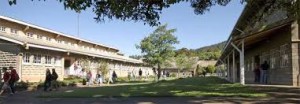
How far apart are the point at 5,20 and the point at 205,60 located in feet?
282

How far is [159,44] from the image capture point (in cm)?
5741

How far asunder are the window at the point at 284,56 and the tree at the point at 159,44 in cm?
3047

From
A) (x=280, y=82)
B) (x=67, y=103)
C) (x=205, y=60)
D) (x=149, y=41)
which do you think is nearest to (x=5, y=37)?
(x=67, y=103)

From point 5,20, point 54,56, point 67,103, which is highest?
point 5,20

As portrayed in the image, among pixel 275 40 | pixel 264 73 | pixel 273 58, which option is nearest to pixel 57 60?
pixel 264 73

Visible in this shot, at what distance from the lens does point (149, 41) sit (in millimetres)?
57031

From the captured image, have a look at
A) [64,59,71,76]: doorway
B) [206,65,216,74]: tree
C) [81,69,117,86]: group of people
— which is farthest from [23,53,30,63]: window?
[206,65,216,74]: tree

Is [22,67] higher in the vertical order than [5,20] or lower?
lower

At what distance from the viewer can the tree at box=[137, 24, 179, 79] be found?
5684 centimetres

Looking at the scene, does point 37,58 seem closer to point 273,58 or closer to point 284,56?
point 273,58

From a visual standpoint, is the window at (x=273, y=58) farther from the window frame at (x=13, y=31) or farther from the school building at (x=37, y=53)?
the window frame at (x=13, y=31)

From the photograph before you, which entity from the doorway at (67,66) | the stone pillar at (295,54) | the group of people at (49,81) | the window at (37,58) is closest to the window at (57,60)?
the window at (37,58)

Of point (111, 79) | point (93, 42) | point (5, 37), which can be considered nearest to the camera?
point (5, 37)

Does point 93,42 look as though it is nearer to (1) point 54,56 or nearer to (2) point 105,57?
(2) point 105,57
